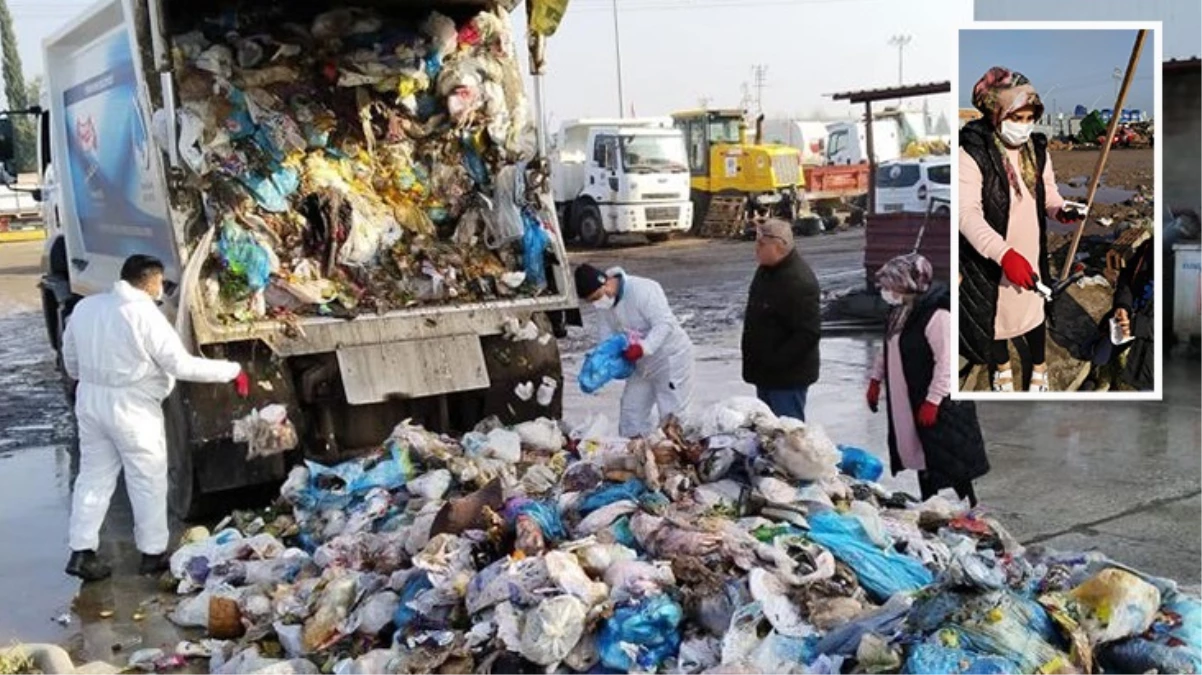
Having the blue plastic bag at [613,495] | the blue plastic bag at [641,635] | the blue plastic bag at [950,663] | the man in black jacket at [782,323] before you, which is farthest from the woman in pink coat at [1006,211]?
the man in black jacket at [782,323]

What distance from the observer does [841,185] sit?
2836 cm

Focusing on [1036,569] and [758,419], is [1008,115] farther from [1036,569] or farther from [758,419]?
[758,419]

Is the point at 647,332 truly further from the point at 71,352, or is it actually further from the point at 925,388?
the point at 71,352

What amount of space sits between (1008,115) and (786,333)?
3629 mm

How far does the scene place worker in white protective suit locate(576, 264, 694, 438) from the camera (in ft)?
22.1

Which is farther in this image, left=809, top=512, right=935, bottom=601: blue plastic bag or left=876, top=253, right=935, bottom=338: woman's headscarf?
left=876, top=253, right=935, bottom=338: woman's headscarf

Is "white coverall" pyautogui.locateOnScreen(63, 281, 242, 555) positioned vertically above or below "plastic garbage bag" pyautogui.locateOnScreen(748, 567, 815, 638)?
above

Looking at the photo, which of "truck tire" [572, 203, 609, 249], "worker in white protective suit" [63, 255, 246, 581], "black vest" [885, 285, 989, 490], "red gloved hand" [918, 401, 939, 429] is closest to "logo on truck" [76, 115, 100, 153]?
"worker in white protective suit" [63, 255, 246, 581]

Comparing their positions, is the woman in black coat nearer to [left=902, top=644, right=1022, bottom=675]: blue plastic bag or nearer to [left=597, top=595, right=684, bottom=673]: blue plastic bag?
[left=597, top=595, right=684, bottom=673]: blue plastic bag

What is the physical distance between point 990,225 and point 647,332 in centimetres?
391

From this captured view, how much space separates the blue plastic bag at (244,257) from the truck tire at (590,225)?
18.0 m

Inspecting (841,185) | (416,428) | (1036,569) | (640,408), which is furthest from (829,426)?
(841,185)

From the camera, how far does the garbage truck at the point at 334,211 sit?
6539 mm

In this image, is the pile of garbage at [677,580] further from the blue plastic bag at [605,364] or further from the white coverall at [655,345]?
the white coverall at [655,345]
